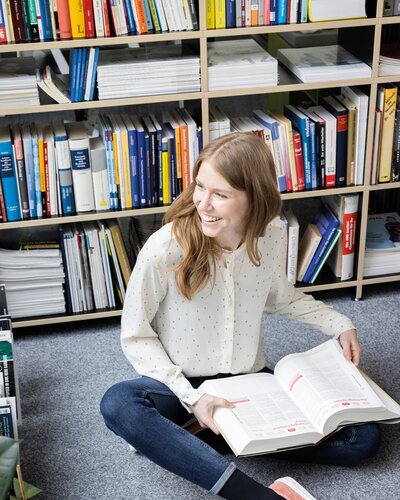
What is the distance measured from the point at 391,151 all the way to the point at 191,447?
3.99 ft

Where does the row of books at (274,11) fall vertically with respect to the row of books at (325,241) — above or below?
above

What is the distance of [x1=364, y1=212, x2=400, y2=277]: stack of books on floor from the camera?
2.64 metres

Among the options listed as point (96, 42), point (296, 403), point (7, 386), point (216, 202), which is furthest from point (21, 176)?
point (296, 403)

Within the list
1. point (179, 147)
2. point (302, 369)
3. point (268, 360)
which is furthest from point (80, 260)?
point (302, 369)

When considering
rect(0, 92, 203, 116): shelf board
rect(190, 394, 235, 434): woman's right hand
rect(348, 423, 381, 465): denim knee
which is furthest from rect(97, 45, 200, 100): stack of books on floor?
rect(348, 423, 381, 465): denim knee

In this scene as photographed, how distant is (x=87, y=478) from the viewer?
192 centimetres

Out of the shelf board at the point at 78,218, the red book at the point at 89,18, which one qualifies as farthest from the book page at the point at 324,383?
the red book at the point at 89,18

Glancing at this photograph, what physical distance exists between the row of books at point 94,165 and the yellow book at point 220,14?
0.97ft

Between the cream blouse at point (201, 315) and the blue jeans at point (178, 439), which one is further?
the cream blouse at point (201, 315)

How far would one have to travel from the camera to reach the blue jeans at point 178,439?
5.68ft

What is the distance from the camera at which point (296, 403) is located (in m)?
1.82

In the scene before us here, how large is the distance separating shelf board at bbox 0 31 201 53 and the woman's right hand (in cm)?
100

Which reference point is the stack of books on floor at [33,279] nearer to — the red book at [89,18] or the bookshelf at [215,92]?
the bookshelf at [215,92]

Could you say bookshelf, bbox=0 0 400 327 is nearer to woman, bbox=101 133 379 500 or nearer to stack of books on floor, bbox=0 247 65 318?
stack of books on floor, bbox=0 247 65 318
